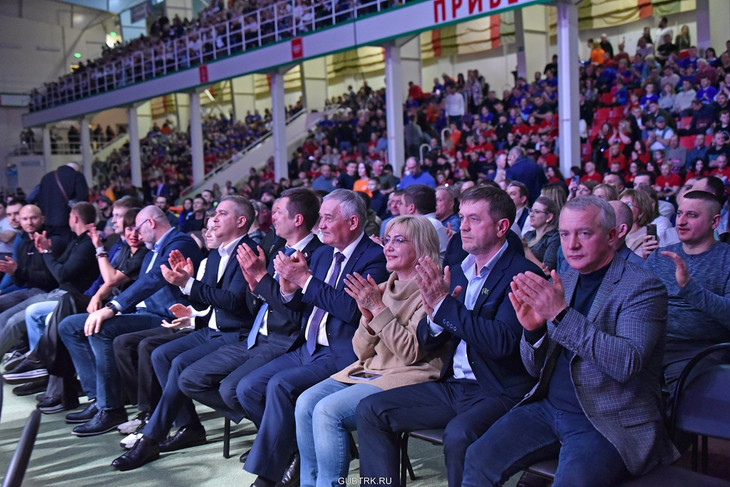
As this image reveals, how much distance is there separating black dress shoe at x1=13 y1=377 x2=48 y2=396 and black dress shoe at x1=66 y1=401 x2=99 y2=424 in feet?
3.39

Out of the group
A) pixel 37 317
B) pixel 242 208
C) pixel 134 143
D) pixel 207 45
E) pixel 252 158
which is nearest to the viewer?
pixel 242 208

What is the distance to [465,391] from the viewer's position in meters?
3.09

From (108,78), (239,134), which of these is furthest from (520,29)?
(108,78)

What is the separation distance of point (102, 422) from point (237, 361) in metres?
1.31

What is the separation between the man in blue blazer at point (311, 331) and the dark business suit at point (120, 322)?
145 cm

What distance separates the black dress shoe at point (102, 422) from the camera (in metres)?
4.74

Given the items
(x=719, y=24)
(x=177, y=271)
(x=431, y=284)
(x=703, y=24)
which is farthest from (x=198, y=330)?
(x=719, y=24)

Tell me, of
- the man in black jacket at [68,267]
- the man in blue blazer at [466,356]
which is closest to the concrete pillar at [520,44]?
the man in black jacket at [68,267]

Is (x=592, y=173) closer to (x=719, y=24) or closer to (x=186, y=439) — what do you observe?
(x=186, y=439)

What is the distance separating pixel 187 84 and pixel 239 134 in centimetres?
500

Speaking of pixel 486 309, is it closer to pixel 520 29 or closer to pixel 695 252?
pixel 695 252

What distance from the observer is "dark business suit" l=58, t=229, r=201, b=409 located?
4875 millimetres

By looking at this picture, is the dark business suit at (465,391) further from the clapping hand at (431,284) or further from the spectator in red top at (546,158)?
the spectator in red top at (546,158)

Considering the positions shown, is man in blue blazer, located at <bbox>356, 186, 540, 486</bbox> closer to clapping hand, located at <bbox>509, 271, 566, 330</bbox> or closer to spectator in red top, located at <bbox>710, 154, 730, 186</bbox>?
clapping hand, located at <bbox>509, 271, 566, 330</bbox>
